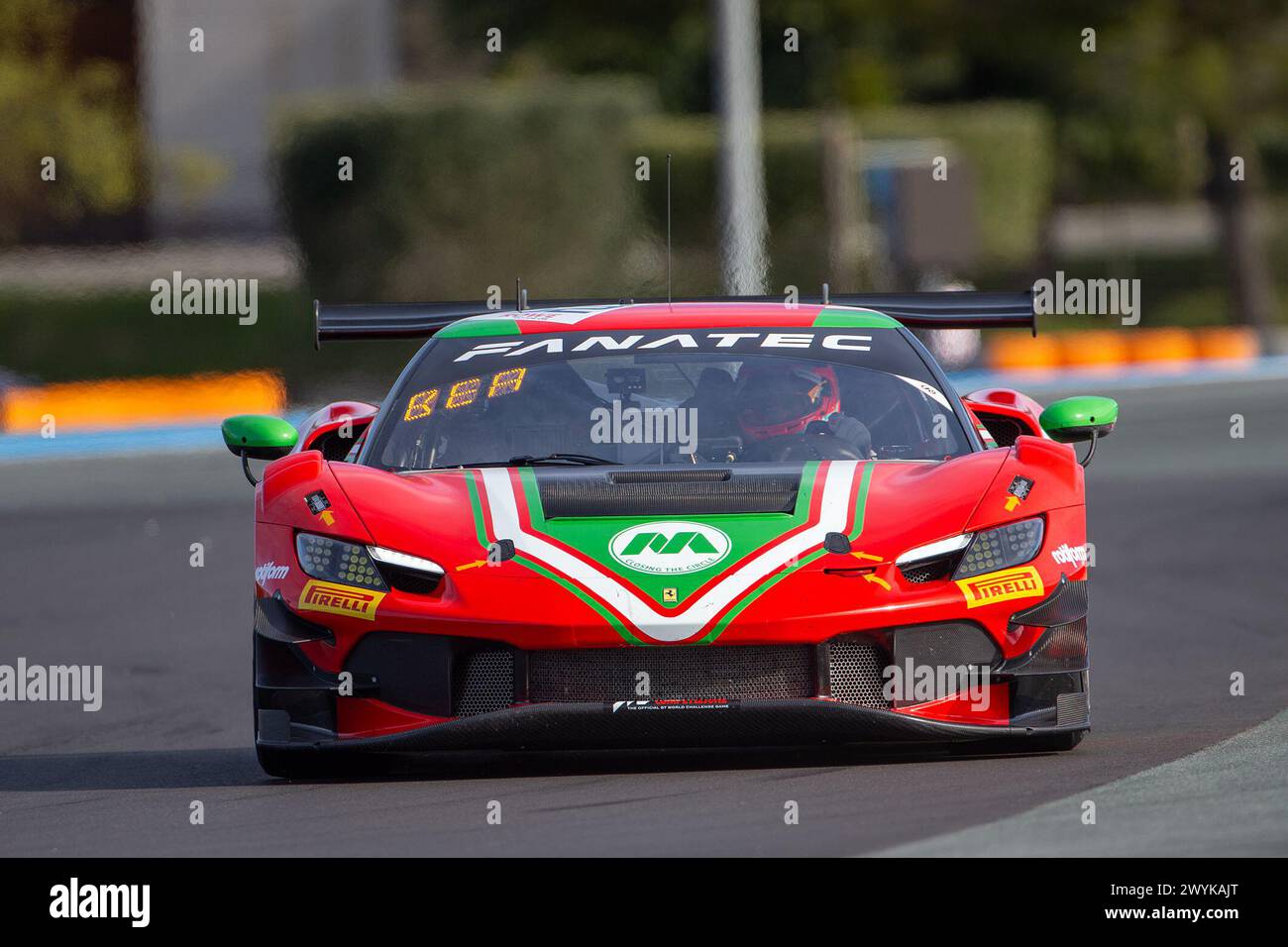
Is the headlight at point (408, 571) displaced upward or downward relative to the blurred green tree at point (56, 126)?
downward

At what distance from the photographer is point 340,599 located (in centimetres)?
634

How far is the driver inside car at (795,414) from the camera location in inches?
280

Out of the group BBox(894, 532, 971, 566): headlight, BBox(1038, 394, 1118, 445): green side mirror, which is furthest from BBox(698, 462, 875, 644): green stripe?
BBox(1038, 394, 1118, 445): green side mirror

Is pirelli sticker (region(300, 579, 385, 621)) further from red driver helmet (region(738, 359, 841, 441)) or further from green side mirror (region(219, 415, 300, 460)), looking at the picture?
red driver helmet (region(738, 359, 841, 441))

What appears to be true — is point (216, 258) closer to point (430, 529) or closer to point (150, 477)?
point (150, 477)

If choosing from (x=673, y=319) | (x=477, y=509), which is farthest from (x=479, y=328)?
(x=477, y=509)

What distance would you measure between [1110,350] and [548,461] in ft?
84.6

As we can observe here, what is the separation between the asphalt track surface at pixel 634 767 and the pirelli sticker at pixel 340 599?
0.50 m

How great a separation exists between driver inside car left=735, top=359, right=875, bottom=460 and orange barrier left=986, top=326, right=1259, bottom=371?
23.8 m

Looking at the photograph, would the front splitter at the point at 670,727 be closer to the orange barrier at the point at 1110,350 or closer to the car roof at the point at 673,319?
the car roof at the point at 673,319

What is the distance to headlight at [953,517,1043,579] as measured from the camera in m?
6.32

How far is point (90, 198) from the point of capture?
2969cm

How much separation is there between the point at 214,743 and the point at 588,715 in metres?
2.28

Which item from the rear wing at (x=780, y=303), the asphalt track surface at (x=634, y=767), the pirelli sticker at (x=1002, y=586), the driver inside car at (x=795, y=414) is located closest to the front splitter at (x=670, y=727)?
the asphalt track surface at (x=634, y=767)
